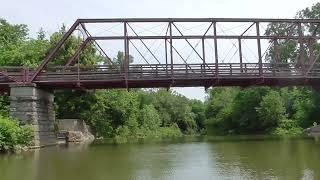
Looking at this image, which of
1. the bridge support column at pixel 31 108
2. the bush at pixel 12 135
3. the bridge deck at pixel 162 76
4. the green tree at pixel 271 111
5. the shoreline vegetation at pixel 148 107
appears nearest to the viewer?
the bush at pixel 12 135

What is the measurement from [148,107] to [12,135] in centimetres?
7173

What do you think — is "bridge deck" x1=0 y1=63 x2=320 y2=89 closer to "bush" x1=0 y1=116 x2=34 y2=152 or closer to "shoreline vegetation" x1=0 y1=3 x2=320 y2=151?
"shoreline vegetation" x1=0 y1=3 x2=320 y2=151

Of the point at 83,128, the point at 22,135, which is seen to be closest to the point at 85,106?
the point at 83,128

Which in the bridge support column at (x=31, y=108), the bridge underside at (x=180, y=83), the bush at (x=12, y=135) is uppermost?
the bridge underside at (x=180, y=83)

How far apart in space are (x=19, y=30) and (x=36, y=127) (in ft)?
213

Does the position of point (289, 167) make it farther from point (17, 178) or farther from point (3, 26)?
point (3, 26)

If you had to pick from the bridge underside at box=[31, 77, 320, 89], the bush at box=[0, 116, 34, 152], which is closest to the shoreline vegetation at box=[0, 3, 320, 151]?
the bush at box=[0, 116, 34, 152]

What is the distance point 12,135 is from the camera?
36312mm

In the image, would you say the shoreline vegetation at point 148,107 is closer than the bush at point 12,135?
No

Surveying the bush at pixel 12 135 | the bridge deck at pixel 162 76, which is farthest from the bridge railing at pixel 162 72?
the bush at pixel 12 135

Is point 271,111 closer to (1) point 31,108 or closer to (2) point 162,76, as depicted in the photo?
(2) point 162,76

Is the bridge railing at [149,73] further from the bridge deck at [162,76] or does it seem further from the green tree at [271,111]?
the green tree at [271,111]

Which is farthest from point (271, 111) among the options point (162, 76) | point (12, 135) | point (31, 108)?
point (12, 135)

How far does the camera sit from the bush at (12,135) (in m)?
35.6
